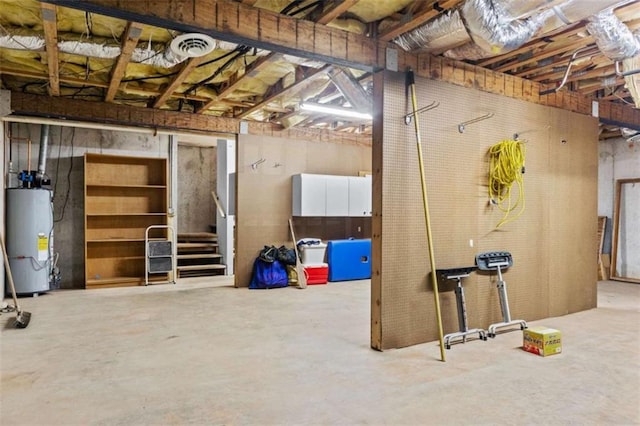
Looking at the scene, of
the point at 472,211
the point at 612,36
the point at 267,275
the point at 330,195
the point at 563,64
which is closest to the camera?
the point at 612,36

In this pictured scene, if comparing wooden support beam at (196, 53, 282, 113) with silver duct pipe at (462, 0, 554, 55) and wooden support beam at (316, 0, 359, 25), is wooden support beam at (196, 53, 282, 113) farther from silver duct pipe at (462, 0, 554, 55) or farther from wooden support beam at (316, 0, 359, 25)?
silver duct pipe at (462, 0, 554, 55)

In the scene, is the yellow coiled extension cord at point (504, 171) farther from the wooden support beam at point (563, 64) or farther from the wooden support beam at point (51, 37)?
the wooden support beam at point (51, 37)

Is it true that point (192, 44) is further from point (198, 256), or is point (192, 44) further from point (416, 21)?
point (198, 256)

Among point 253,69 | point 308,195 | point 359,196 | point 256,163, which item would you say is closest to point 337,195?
point 359,196

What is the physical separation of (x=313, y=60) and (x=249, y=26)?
30.7 inches

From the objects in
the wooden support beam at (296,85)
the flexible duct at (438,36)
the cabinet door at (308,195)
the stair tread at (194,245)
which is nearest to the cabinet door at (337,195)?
the cabinet door at (308,195)

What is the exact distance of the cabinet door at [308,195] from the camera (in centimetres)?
698

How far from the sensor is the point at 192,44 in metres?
3.37

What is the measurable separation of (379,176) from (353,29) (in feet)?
4.08

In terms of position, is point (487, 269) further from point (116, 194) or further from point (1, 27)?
point (116, 194)

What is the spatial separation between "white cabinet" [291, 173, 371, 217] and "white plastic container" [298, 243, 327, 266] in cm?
55

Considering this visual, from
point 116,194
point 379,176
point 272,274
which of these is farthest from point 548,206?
point 116,194

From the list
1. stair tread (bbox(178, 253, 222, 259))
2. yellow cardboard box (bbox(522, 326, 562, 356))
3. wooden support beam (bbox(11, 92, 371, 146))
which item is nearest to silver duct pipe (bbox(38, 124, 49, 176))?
wooden support beam (bbox(11, 92, 371, 146))

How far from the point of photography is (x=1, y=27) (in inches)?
139
